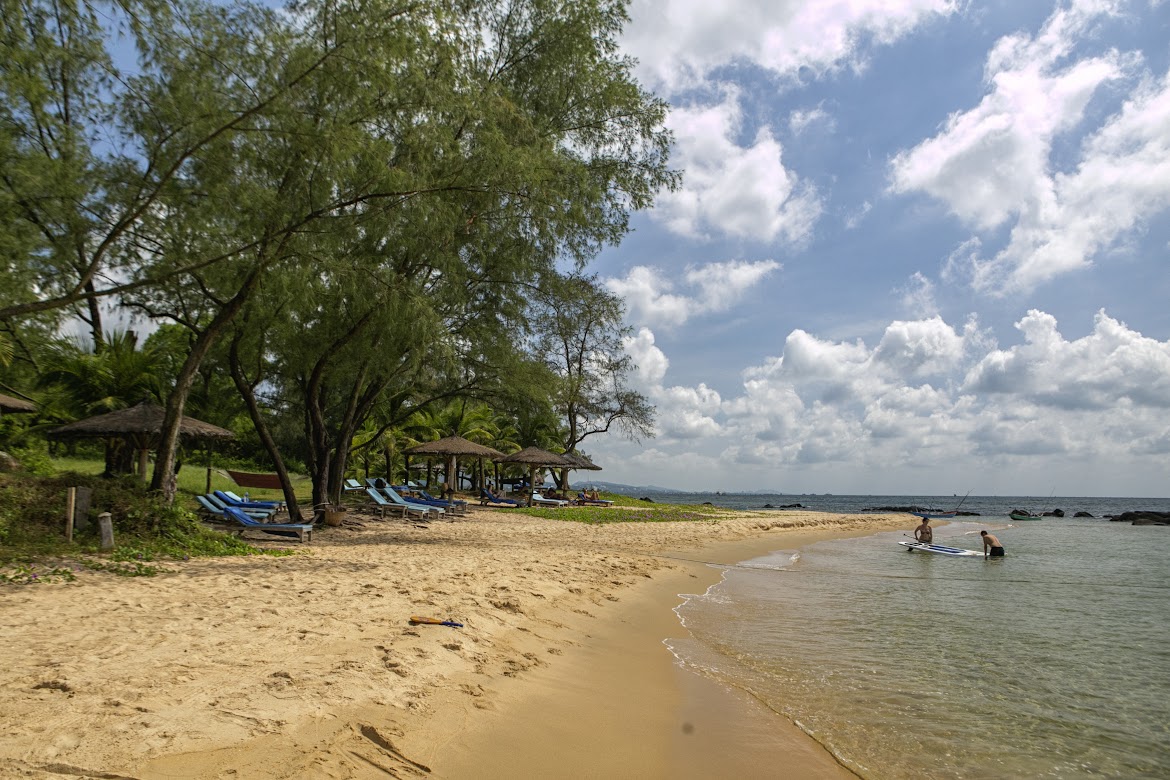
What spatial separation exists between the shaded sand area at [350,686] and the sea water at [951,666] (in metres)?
0.60

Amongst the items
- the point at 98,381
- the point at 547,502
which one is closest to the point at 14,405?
the point at 98,381

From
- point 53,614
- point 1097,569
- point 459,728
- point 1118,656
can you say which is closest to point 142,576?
point 53,614

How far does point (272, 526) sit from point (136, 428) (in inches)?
122

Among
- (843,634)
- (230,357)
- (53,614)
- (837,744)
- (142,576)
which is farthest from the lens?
(230,357)

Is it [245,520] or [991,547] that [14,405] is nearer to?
[245,520]

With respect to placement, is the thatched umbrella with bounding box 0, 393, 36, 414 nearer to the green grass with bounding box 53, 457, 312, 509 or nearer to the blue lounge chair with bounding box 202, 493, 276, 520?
the blue lounge chair with bounding box 202, 493, 276, 520

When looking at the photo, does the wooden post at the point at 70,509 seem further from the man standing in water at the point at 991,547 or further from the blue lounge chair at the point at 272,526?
the man standing in water at the point at 991,547

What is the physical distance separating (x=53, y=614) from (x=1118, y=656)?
11210mm

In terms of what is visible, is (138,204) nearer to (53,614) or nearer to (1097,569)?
(53,614)

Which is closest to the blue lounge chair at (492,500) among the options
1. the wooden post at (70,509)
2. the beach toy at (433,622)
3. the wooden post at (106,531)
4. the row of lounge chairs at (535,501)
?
the row of lounge chairs at (535,501)

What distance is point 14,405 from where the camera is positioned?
15.7m

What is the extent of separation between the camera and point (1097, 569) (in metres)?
17.6

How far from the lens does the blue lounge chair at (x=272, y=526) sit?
1303 centimetres

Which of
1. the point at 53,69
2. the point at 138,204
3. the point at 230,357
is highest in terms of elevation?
the point at 53,69
